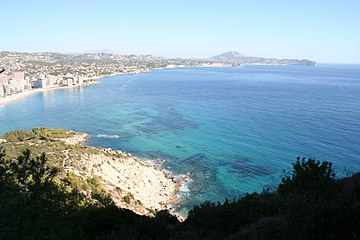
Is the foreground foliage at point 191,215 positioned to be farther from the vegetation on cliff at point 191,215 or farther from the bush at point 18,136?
the bush at point 18,136

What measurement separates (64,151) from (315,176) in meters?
25.2

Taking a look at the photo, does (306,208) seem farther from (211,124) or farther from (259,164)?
(211,124)

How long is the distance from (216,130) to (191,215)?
34.5 m

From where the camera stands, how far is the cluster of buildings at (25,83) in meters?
93.4

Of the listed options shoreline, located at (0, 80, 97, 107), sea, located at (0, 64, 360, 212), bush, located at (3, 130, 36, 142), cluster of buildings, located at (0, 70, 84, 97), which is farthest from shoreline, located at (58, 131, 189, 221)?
cluster of buildings, located at (0, 70, 84, 97)

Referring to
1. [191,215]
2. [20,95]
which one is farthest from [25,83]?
[191,215]

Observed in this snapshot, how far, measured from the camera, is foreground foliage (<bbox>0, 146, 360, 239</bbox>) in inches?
329

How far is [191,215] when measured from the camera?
14.5 metres

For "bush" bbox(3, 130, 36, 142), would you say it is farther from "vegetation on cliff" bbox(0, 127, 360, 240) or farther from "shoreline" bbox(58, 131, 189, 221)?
"vegetation on cliff" bbox(0, 127, 360, 240)

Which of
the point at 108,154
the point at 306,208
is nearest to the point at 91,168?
the point at 108,154

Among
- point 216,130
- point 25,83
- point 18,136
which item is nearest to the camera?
point 18,136

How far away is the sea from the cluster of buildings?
13.4 m

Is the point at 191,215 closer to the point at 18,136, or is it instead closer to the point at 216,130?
the point at 216,130

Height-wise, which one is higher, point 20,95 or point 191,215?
point 191,215
